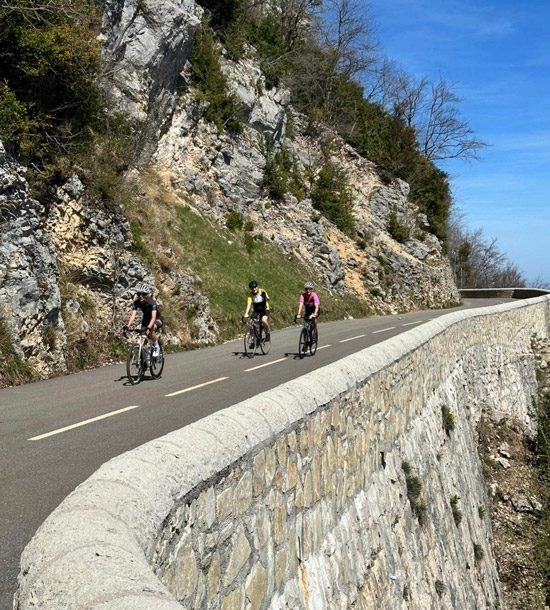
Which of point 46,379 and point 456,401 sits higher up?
point 46,379

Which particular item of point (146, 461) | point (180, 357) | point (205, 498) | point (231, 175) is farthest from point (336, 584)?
point (231, 175)

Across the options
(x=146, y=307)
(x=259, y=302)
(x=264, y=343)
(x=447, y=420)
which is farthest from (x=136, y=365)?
(x=447, y=420)

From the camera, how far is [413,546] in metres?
7.43

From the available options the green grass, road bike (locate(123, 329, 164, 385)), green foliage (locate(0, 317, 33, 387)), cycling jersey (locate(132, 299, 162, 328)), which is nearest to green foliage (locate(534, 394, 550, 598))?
road bike (locate(123, 329, 164, 385))

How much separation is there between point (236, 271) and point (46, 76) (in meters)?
11.7

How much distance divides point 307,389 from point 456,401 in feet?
31.5

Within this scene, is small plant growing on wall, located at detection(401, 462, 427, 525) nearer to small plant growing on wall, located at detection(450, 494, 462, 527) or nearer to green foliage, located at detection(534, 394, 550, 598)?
small plant growing on wall, located at detection(450, 494, 462, 527)

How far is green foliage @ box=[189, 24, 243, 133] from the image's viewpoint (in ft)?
102

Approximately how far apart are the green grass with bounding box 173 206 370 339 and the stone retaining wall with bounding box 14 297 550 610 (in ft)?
42.3

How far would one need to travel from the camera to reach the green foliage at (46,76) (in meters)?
14.9

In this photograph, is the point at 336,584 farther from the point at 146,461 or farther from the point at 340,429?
the point at 146,461

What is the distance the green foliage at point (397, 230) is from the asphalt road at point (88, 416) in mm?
26864

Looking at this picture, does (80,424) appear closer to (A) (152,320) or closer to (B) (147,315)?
(A) (152,320)

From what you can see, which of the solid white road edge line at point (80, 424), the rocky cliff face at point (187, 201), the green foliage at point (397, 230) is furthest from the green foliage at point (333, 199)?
the solid white road edge line at point (80, 424)
